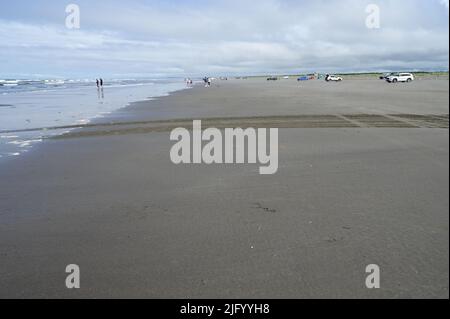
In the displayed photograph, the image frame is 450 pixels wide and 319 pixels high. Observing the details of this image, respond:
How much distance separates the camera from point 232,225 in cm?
416

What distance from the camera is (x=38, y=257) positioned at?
3.67m

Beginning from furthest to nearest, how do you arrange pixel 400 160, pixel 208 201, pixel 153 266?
1. pixel 400 160
2. pixel 208 201
3. pixel 153 266

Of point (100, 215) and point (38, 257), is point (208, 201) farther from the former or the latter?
point (38, 257)

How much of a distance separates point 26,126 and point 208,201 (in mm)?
11810

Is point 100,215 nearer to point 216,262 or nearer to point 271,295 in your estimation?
point 216,262

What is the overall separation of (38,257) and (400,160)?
19.4ft

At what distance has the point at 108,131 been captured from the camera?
38.9 ft

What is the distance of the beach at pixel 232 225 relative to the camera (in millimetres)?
3020

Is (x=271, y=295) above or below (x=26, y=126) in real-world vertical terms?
below

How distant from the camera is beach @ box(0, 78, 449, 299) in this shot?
119 inches
